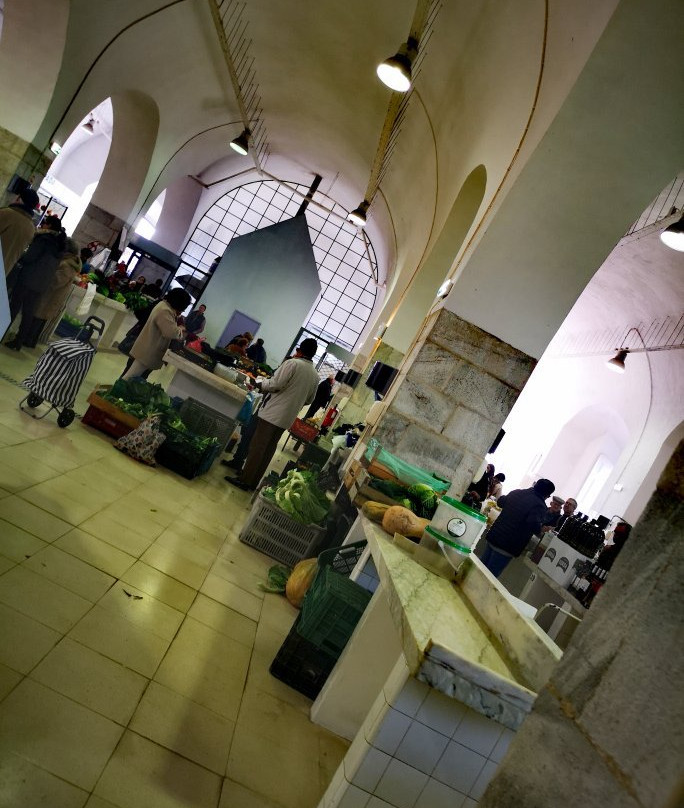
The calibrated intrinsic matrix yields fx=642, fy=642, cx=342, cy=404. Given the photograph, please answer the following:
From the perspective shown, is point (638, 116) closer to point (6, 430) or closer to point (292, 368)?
point (292, 368)

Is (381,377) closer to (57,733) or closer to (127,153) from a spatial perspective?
(57,733)

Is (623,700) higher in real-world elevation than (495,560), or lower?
higher

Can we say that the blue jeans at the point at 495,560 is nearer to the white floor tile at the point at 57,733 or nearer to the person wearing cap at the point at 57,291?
the white floor tile at the point at 57,733

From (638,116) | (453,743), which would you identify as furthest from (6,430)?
(638,116)

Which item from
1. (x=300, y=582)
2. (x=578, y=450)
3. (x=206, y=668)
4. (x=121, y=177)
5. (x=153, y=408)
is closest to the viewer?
(x=206, y=668)

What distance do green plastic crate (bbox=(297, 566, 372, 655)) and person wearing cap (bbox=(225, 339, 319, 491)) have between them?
3.81m

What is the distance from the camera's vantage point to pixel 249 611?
440cm

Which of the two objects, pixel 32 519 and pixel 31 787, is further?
pixel 32 519

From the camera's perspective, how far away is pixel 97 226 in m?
13.9

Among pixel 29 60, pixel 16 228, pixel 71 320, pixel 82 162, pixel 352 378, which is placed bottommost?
pixel 71 320

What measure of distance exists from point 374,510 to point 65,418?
137 inches

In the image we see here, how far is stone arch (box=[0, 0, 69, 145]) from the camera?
8.23 meters

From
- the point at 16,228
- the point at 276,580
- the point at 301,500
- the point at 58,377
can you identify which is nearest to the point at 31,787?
the point at 276,580

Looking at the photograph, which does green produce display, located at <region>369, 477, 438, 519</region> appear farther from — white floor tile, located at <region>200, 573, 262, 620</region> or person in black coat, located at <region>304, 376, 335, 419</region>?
person in black coat, located at <region>304, 376, 335, 419</region>
